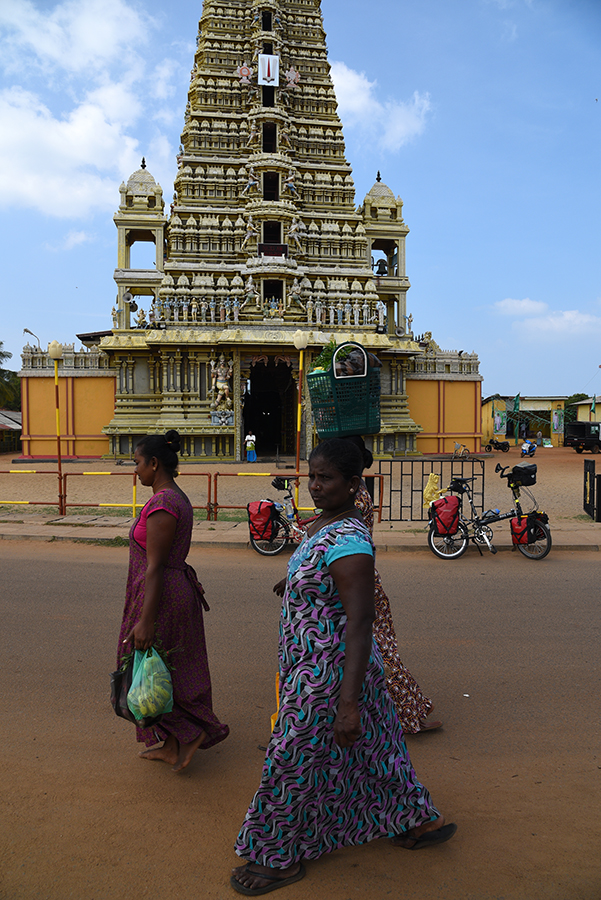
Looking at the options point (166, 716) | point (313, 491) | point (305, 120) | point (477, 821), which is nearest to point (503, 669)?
point (477, 821)

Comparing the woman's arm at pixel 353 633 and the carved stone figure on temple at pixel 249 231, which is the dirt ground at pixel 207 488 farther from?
the carved stone figure on temple at pixel 249 231

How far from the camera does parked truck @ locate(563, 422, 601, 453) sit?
35562 mm

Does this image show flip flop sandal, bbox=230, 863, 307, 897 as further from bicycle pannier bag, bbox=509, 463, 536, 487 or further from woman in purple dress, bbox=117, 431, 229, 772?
bicycle pannier bag, bbox=509, 463, 536, 487

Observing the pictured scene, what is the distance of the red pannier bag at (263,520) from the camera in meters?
8.32

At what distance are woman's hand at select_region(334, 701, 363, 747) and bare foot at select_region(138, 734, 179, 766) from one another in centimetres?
143

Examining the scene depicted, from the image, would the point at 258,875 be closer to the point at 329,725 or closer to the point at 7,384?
the point at 329,725

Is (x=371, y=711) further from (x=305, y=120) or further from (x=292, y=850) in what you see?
(x=305, y=120)

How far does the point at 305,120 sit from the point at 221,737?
29372mm

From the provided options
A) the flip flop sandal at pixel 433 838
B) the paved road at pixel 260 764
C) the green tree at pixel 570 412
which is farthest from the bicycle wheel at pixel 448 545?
the green tree at pixel 570 412

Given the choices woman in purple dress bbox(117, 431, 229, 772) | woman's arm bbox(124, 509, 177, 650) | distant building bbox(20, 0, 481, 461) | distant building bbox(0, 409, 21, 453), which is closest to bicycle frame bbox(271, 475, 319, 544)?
woman in purple dress bbox(117, 431, 229, 772)

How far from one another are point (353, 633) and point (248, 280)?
23283mm

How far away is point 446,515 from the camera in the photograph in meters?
8.08

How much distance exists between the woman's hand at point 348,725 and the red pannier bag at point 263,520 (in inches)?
240

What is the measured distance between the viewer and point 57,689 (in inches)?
163
